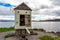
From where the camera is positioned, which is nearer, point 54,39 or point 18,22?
point 54,39

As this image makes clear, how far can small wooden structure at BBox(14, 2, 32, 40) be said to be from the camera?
81.8 feet

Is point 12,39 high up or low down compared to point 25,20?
down

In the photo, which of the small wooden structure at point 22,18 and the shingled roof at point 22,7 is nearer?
the small wooden structure at point 22,18

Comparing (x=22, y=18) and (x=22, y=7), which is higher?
(x=22, y=7)

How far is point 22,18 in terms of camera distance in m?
25.6

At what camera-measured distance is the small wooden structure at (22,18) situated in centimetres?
2493

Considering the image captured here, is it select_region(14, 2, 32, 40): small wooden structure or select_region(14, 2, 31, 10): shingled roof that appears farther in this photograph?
select_region(14, 2, 31, 10): shingled roof

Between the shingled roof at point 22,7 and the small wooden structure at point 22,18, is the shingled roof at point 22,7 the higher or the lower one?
the higher one

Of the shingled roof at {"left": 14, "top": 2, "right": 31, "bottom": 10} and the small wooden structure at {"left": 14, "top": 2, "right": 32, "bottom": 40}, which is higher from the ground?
the shingled roof at {"left": 14, "top": 2, "right": 31, "bottom": 10}

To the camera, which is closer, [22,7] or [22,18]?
[22,7]

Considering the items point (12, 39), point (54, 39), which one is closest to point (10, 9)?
point (12, 39)

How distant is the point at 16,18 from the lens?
25.3 m

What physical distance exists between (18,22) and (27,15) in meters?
1.66

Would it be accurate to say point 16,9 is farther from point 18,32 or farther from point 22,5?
point 18,32
